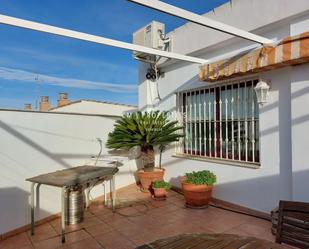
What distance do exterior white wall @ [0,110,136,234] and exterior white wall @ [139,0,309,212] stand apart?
9.22 ft

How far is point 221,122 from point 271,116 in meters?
1.29

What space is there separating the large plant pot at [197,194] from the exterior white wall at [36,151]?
7.18ft

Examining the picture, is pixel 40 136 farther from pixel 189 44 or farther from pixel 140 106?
pixel 189 44

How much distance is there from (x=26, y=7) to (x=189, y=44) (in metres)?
3.63

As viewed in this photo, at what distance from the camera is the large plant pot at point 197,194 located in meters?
5.09

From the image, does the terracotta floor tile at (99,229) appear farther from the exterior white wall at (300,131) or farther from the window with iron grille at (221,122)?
the exterior white wall at (300,131)

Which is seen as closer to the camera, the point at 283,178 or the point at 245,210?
the point at 283,178

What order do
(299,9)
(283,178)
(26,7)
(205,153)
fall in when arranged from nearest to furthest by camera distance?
(299,9), (283,178), (26,7), (205,153)

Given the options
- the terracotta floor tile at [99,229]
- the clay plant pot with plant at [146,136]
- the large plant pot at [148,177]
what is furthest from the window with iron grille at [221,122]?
the terracotta floor tile at [99,229]

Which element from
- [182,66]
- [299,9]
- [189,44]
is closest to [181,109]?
[182,66]

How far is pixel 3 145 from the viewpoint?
410cm

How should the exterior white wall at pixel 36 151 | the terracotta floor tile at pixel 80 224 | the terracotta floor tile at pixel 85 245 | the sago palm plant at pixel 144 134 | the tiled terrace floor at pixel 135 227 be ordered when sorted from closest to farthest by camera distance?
1. the terracotta floor tile at pixel 85 245
2. the tiled terrace floor at pixel 135 227
3. the exterior white wall at pixel 36 151
4. the terracotta floor tile at pixel 80 224
5. the sago palm plant at pixel 144 134

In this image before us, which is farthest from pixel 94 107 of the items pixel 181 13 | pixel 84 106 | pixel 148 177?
pixel 181 13

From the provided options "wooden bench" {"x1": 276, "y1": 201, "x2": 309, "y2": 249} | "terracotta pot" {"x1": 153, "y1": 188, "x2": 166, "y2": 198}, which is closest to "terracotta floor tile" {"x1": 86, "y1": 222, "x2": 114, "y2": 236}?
"terracotta pot" {"x1": 153, "y1": 188, "x2": 166, "y2": 198}
